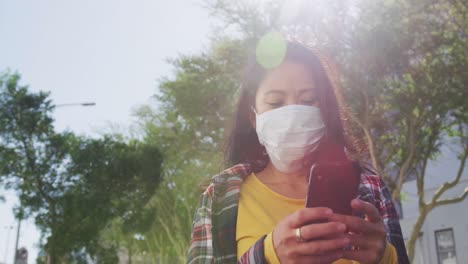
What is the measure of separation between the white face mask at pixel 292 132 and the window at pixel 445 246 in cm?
2354

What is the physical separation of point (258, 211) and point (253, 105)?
460 mm

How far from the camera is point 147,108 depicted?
28250mm

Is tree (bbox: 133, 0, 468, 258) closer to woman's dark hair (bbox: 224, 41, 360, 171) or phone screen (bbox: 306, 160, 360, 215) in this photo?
woman's dark hair (bbox: 224, 41, 360, 171)

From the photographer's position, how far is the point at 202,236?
191 centimetres

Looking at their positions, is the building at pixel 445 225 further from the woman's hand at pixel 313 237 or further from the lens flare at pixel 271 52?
the woman's hand at pixel 313 237

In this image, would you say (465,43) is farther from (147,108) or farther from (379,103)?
(147,108)

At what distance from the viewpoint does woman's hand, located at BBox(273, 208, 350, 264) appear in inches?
54.7

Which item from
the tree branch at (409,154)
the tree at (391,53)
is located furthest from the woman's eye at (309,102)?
the tree branch at (409,154)

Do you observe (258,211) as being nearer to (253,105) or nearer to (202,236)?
(202,236)

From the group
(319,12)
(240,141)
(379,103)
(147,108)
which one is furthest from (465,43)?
(147,108)

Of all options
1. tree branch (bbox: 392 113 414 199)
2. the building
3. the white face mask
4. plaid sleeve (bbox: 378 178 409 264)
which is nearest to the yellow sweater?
the white face mask

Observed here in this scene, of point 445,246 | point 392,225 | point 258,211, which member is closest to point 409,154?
point 445,246

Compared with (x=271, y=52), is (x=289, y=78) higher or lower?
lower

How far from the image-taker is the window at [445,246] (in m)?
23.7
